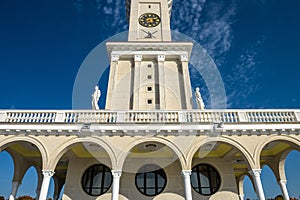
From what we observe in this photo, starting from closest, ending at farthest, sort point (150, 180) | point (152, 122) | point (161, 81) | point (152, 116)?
point (152, 122), point (152, 116), point (150, 180), point (161, 81)

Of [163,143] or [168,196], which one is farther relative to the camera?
[168,196]

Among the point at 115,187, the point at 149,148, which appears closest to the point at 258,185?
the point at 149,148

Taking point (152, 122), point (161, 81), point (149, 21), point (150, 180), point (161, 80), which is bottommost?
point (150, 180)

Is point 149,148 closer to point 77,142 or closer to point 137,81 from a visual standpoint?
point 77,142

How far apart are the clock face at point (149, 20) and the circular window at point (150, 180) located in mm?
18754

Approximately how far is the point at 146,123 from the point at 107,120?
2.63m

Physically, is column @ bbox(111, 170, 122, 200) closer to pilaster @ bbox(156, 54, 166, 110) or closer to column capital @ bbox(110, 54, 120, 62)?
pilaster @ bbox(156, 54, 166, 110)

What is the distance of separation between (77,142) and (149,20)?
19.9 metres


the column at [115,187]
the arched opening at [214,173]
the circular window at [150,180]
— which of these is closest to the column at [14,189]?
the column at [115,187]

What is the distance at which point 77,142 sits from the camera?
12086 mm

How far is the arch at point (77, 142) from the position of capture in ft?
38.2

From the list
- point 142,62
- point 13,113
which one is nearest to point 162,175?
point 13,113

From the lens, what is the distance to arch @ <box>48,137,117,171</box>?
38.2 feet

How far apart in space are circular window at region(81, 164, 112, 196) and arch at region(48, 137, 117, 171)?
3439mm
